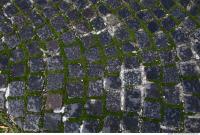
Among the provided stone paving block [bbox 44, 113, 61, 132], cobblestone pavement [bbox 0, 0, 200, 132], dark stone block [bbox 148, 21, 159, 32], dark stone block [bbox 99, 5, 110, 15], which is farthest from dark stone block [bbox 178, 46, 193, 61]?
stone paving block [bbox 44, 113, 61, 132]

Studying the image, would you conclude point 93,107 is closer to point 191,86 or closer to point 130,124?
point 130,124

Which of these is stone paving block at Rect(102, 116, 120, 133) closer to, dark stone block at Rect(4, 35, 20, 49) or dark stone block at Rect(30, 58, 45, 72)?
dark stone block at Rect(30, 58, 45, 72)

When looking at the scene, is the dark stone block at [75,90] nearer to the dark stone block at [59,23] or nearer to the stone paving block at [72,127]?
the stone paving block at [72,127]

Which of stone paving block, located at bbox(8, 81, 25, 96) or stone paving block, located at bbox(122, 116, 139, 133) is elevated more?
stone paving block, located at bbox(8, 81, 25, 96)

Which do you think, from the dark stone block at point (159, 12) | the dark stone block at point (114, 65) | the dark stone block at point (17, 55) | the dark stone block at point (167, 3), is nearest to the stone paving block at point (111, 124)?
the dark stone block at point (114, 65)

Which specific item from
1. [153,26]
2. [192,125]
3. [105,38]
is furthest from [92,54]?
[192,125]

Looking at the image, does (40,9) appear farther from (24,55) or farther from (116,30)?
(116,30)

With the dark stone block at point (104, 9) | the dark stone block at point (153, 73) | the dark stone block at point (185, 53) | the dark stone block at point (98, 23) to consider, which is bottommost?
the dark stone block at point (153, 73)

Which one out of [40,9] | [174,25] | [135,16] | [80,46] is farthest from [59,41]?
[174,25]
